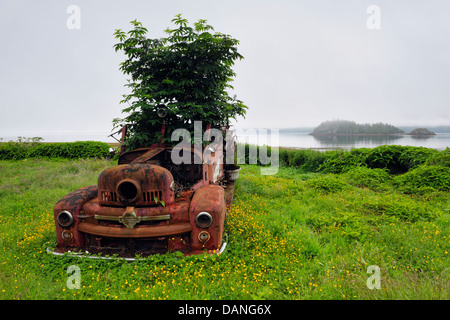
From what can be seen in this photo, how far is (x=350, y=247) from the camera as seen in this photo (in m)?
4.03

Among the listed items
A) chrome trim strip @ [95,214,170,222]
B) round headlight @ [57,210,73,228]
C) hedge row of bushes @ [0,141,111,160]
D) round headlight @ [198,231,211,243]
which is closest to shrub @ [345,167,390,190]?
round headlight @ [198,231,211,243]

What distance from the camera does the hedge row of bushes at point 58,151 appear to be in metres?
15.6

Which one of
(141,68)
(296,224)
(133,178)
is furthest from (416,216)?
(141,68)

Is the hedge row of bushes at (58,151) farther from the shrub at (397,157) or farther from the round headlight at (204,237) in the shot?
the shrub at (397,157)

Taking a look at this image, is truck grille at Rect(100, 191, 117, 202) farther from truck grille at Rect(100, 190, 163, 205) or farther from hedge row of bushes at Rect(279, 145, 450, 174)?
hedge row of bushes at Rect(279, 145, 450, 174)

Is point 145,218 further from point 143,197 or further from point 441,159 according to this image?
point 441,159

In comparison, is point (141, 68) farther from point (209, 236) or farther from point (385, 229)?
point (385, 229)

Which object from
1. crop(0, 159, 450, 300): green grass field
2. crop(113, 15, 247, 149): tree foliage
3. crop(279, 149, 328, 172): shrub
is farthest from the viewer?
crop(279, 149, 328, 172): shrub

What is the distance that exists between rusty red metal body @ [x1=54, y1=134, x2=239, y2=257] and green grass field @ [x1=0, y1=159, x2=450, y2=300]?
0.77ft

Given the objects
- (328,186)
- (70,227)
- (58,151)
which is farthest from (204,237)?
(58,151)

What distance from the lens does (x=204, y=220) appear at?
3.50 meters

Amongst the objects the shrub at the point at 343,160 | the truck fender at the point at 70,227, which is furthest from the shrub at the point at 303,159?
the truck fender at the point at 70,227

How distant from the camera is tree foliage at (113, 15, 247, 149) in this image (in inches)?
245
